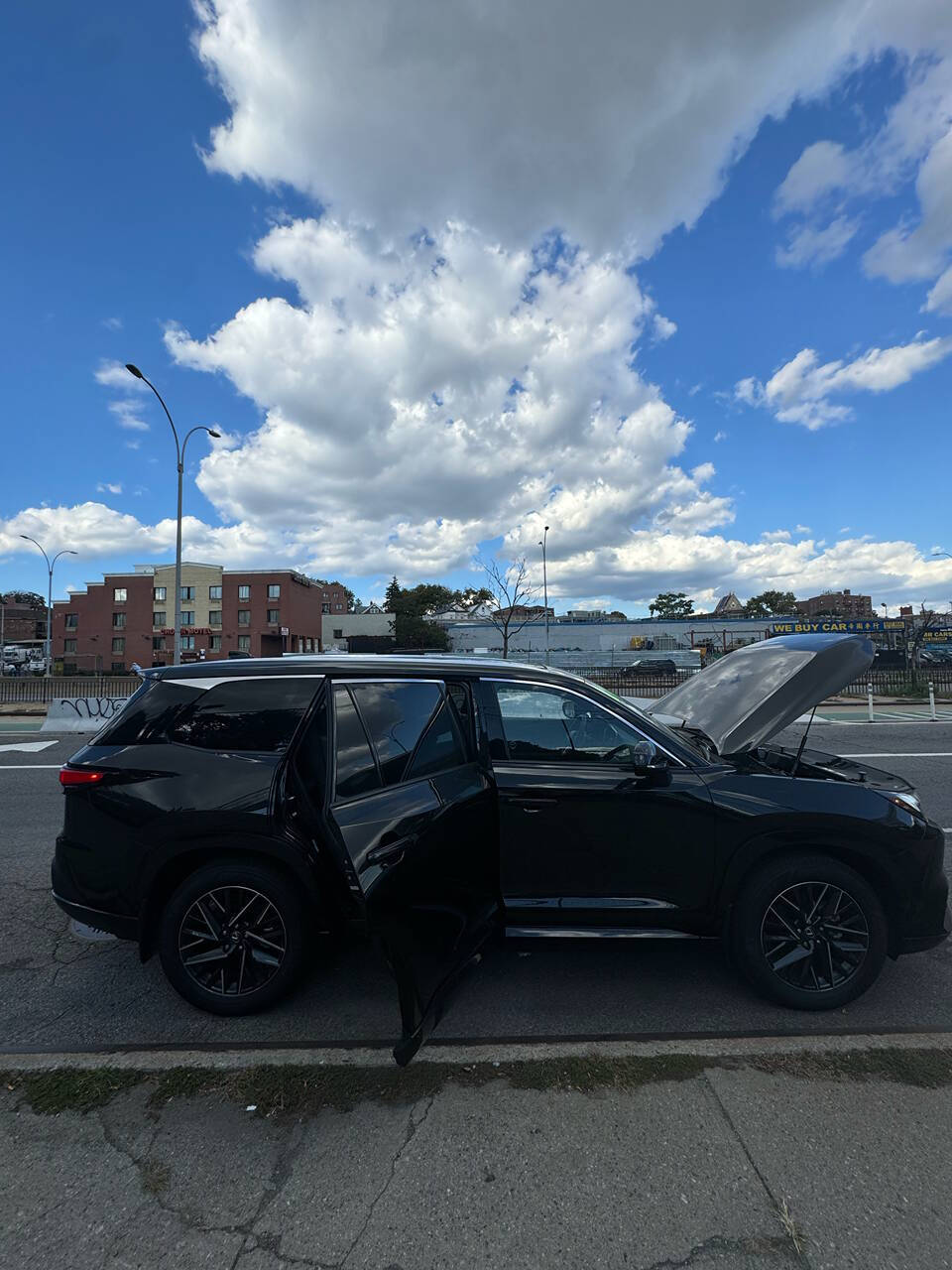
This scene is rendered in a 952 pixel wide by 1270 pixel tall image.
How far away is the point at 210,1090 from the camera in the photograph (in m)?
2.61

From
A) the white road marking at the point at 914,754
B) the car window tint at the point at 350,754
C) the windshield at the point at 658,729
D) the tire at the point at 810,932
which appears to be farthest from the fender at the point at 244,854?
the white road marking at the point at 914,754

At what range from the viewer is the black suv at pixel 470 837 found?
3.16 metres

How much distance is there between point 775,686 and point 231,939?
10.7ft

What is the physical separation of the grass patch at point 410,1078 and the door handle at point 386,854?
0.92m

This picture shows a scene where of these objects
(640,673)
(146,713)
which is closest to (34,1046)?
(146,713)

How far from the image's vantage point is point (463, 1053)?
2.85 metres

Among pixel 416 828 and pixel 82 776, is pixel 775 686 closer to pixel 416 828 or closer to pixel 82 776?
pixel 416 828

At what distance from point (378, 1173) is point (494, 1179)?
1.30 feet

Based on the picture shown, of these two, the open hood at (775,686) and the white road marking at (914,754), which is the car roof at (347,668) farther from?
the white road marking at (914,754)

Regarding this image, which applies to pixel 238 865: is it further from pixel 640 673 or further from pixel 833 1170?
pixel 640 673

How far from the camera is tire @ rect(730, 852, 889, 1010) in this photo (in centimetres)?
321

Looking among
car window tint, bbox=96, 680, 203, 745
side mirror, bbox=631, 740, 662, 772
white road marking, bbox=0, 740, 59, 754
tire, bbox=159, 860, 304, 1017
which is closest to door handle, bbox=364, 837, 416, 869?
tire, bbox=159, 860, 304, 1017

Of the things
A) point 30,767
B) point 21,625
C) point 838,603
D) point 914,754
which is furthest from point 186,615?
point 838,603

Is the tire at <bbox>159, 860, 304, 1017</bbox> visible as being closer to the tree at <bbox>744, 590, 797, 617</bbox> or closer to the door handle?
the door handle
